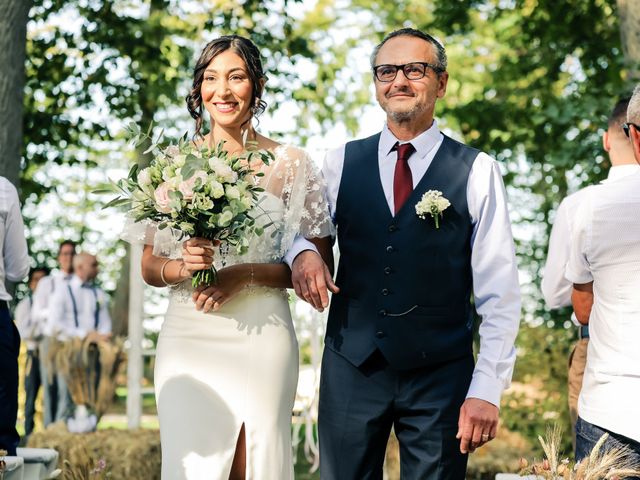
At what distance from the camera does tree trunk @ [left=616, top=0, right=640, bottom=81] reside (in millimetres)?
8812

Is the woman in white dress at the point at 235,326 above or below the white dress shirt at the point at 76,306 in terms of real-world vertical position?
above

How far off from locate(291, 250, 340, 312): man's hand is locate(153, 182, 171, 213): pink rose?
0.53 metres

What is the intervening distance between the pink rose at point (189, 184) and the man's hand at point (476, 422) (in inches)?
46.9

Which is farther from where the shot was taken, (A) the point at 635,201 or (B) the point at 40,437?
(B) the point at 40,437

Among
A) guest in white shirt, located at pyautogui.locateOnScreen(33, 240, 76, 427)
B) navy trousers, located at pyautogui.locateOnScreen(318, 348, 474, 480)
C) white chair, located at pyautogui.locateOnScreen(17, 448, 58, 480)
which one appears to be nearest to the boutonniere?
navy trousers, located at pyautogui.locateOnScreen(318, 348, 474, 480)

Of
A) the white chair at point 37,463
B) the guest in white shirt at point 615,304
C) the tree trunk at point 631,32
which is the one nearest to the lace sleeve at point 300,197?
the guest in white shirt at point 615,304

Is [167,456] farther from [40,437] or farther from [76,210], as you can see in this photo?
[76,210]

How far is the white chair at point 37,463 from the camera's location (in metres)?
5.52

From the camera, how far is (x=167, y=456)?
4.03 m

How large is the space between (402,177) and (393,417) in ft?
2.91

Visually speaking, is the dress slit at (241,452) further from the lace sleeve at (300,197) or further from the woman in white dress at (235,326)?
the lace sleeve at (300,197)

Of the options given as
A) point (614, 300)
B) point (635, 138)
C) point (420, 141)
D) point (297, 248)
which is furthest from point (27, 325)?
point (635, 138)

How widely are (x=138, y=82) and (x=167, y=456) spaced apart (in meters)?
8.81

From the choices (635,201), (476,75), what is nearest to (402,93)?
(635,201)
